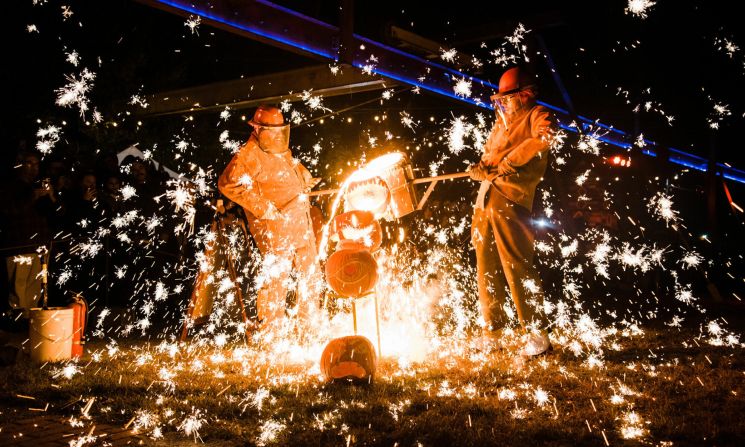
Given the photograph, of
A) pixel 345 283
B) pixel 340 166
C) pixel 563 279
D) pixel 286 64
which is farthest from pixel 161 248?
pixel 563 279

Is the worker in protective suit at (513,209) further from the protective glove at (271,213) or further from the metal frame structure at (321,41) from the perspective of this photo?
the protective glove at (271,213)

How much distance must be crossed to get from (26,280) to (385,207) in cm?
451

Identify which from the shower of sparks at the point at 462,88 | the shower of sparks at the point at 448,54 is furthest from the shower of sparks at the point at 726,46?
the shower of sparks at the point at 448,54

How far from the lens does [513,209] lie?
496 cm

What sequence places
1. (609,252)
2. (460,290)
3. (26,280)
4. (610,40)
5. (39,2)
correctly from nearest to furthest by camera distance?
1. (26,280)
2. (460,290)
3. (610,40)
4. (39,2)
5. (609,252)

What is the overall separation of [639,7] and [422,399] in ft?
25.9

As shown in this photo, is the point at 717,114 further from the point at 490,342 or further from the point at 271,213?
the point at 271,213

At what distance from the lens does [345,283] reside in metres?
4.16

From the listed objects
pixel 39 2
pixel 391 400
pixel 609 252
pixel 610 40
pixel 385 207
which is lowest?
pixel 391 400

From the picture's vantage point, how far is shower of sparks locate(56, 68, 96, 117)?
10530mm

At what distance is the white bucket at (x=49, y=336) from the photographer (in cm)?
483

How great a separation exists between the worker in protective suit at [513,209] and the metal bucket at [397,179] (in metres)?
0.56

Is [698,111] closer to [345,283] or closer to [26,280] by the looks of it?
[345,283]

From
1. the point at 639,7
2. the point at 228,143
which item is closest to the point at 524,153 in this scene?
the point at 639,7
